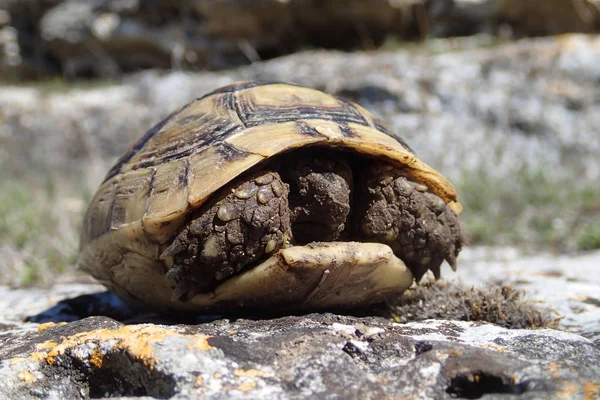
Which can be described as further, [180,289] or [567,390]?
[180,289]


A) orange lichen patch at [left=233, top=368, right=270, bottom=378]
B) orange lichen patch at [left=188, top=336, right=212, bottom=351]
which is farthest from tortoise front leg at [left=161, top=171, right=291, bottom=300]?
orange lichen patch at [left=233, top=368, right=270, bottom=378]

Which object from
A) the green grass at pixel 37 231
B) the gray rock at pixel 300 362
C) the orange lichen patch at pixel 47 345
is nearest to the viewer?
the gray rock at pixel 300 362

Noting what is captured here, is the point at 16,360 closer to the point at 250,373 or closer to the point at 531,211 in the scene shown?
the point at 250,373

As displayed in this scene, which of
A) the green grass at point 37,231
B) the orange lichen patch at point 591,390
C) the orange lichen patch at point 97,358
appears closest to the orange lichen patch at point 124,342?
the orange lichen patch at point 97,358

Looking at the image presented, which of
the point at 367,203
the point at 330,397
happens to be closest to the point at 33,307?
the point at 367,203

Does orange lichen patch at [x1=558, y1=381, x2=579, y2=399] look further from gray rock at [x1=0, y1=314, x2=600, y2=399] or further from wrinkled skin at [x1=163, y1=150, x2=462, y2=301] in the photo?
wrinkled skin at [x1=163, y1=150, x2=462, y2=301]

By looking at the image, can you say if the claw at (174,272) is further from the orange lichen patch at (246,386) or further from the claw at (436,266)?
the claw at (436,266)

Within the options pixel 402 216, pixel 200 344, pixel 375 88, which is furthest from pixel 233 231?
pixel 375 88
